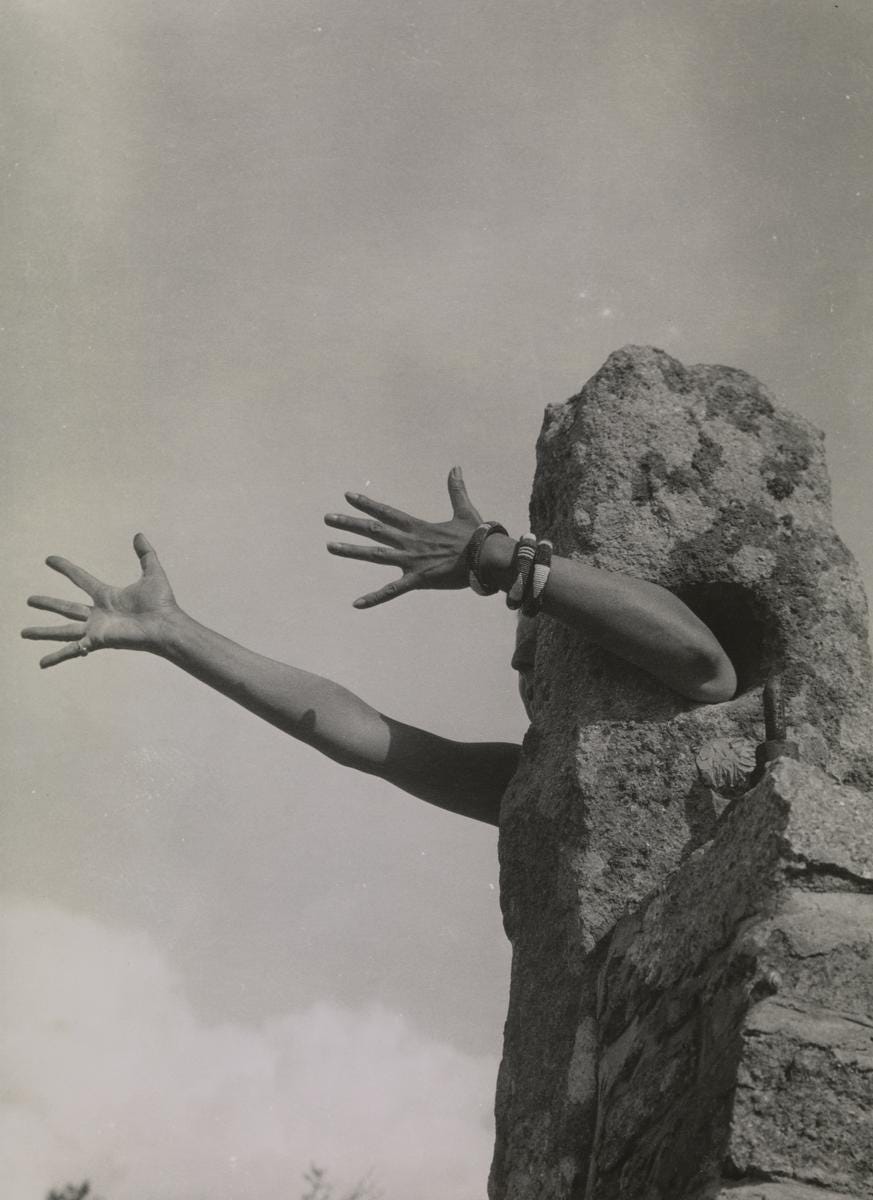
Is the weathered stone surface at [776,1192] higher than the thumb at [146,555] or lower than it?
lower

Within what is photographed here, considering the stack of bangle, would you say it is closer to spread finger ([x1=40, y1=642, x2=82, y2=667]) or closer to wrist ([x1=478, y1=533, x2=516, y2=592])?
wrist ([x1=478, y1=533, x2=516, y2=592])

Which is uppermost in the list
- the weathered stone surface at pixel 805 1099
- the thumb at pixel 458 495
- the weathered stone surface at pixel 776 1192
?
the thumb at pixel 458 495

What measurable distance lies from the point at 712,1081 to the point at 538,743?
1.15 metres

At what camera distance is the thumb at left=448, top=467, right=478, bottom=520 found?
123 inches

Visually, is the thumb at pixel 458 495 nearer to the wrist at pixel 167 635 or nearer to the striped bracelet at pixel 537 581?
the striped bracelet at pixel 537 581

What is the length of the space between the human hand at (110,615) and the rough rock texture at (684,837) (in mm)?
988

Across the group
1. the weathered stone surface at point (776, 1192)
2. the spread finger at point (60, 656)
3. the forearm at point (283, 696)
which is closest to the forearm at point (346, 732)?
the forearm at point (283, 696)

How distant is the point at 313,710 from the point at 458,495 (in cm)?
65

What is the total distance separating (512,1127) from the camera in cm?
257

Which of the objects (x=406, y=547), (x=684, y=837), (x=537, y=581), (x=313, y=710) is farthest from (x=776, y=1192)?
(x=313, y=710)

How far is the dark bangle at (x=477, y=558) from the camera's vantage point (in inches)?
115

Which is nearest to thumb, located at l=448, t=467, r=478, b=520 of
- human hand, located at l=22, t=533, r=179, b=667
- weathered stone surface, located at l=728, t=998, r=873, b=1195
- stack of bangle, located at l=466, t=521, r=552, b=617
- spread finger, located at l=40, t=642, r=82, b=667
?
stack of bangle, located at l=466, t=521, r=552, b=617

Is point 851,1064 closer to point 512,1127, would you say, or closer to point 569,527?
point 512,1127

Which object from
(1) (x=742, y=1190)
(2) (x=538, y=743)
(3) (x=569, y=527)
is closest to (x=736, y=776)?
(2) (x=538, y=743)
